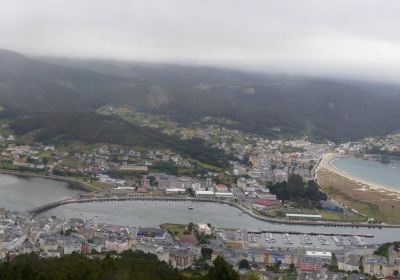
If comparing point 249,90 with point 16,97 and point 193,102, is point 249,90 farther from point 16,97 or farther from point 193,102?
point 16,97

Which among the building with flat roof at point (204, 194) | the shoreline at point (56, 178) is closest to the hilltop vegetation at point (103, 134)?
the shoreline at point (56, 178)

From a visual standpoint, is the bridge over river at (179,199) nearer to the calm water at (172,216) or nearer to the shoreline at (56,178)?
the calm water at (172,216)

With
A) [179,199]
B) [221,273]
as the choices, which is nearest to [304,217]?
[179,199]

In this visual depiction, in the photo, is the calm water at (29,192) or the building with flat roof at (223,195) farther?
the building with flat roof at (223,195)

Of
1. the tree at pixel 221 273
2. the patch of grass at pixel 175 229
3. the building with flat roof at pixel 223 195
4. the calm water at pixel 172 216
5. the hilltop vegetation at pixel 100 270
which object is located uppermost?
the tree at pixel 221 273

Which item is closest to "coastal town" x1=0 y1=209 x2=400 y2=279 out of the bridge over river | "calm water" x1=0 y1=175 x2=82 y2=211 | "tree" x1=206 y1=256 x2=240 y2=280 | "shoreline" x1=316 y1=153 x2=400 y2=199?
"calm water" x1=0 y1=175 x2=82 y2=211

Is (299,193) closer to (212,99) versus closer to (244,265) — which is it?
(244,265)

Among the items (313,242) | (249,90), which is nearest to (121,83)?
(249,90)
